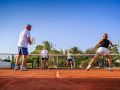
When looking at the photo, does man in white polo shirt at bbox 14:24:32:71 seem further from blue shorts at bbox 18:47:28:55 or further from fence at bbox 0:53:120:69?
fence at bbox 0:53:120:69

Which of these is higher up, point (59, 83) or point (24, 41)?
point (24, 41)

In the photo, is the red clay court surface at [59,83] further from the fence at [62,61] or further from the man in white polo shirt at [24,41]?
the fence at [62,61]

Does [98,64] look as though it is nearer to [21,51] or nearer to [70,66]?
[70,66]

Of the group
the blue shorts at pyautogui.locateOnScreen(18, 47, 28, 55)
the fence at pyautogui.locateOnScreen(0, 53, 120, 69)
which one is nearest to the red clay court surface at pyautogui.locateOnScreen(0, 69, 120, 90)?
the blue shorts at pyautogui.locateOnScreen(18, 47, 28, 55)

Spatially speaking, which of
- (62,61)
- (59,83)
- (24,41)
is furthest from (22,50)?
(62,61)

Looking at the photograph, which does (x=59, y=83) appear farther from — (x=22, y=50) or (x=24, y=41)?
(x=24, y=41)

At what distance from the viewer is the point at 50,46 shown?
74062mm

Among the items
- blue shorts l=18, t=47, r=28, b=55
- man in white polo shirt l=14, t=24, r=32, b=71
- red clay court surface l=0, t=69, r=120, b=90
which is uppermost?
man in white polo shirt l=14, t=24, r=32, b=71

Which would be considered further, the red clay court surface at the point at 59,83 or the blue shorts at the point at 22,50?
the blue shorts at the point at 22,50

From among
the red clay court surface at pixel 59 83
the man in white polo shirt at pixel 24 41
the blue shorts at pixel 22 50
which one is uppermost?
the man in white polo shirt at pixel 24 41

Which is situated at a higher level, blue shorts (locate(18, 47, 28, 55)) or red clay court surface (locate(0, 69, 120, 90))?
blue shorts (locate(18, 47, 28, 55))

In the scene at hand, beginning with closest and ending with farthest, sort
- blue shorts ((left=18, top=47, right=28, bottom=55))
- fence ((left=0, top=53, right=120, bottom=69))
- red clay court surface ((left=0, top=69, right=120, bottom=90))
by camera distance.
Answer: red clay court surface ((left=0, top=69, right=120, bottom=90)) < blue shorts ((left=18, top=47, right=28, bottom=55)) < fence ((left=0, top=53, right=120, bottom=69))

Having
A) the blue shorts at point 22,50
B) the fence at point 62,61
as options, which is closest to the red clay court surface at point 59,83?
the blue shorts at point 22,50

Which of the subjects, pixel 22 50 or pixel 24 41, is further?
pixel 24 41
